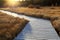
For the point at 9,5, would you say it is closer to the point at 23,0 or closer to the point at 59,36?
the point at 23,0

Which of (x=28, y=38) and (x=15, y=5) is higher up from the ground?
(x=28, y=38)

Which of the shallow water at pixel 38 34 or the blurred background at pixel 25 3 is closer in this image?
the shallow water at pixel 38 34

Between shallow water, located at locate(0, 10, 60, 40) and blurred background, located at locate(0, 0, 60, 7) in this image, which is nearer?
shallow water, located at locate(0, 10, 60, 40)

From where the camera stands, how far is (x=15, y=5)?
8.03 meters

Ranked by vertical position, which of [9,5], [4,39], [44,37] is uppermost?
[4,39]

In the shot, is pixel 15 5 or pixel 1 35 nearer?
pixel 1 35

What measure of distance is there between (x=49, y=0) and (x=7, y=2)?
A: 194 centimetres

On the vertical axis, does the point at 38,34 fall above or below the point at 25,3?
Result: above

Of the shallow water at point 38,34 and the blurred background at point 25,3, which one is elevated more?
the shallow water at point 38,34

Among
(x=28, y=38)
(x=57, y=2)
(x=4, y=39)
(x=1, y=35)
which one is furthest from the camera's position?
(x=57, y=2)

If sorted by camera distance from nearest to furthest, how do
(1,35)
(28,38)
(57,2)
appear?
1. (1,35)
2. (28,38)
3. (57,2)

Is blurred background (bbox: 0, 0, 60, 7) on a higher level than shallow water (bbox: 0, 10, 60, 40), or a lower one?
lower

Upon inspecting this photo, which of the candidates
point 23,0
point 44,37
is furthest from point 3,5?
point 44,37

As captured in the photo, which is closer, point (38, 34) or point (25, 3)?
point (38, 34)
